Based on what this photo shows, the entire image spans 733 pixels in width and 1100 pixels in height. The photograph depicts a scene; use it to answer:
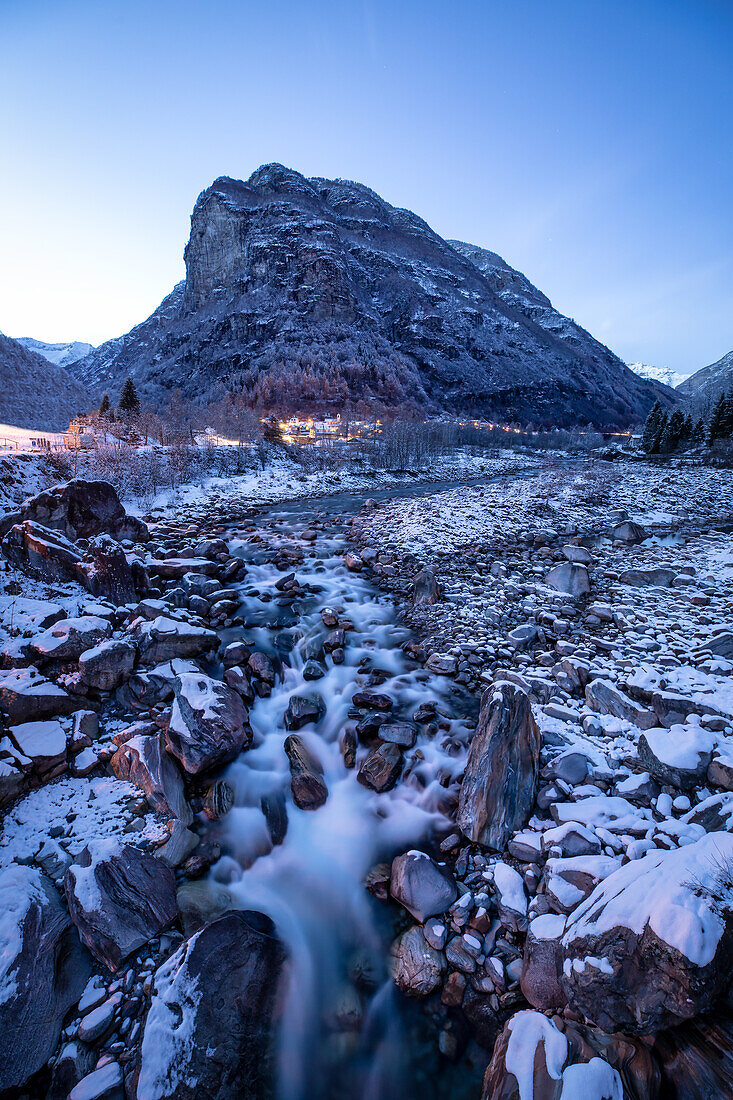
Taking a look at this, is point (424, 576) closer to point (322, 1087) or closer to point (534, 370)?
point (322, 1087)

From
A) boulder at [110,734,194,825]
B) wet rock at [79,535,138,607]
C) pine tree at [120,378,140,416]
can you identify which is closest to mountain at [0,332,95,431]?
pine tree at [120,378,140,416]

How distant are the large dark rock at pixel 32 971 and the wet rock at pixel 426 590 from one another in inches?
296

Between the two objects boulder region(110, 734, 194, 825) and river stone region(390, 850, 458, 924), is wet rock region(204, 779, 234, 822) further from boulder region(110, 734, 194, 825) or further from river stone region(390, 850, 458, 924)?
river stone region(390, 850, 458, 924)

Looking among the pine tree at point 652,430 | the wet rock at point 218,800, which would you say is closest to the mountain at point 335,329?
the pine tree at point 652,430

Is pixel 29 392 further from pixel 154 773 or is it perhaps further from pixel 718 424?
pixel 718 424

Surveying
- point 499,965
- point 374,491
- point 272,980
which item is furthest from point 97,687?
point 374,491

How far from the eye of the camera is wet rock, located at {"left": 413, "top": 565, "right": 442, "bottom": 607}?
9711mm

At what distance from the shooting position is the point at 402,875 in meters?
4.09

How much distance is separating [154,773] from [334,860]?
2.30 meters

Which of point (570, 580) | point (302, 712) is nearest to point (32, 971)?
point (302, 712)

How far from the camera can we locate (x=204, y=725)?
5.31 metres

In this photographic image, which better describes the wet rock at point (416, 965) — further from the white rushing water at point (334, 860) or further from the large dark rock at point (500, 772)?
the large dark rock at point (500, 772)

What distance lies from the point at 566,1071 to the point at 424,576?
7996 millimetres

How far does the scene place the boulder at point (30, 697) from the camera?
5086mm
